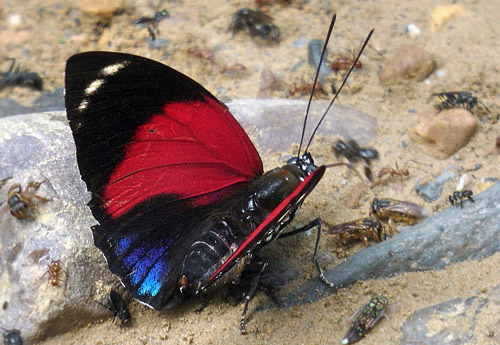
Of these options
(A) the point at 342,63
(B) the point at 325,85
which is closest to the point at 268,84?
(B) the point at 325,85

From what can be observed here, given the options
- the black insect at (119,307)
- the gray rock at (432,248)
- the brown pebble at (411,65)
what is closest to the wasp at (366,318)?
the gray rock at (432,248)

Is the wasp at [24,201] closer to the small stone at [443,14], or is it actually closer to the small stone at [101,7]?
the small stone at [101,7]

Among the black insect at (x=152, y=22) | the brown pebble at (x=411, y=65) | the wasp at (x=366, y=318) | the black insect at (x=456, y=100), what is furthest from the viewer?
the black insect at (x=152, y=22)

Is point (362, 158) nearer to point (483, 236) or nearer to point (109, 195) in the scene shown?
point (483, 236)

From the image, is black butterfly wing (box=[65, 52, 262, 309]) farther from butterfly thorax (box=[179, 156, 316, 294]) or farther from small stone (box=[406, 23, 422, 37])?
small stone (box=[406, 23, 422, 37])

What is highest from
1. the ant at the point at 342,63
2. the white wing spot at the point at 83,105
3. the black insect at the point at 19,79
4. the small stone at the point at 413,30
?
the white wing spot at the point at 83,105
